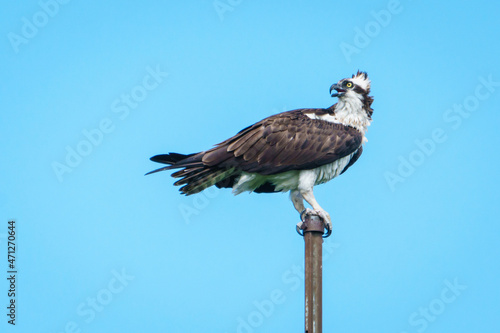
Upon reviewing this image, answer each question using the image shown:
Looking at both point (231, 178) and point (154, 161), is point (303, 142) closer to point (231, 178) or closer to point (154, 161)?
point (231, 178)

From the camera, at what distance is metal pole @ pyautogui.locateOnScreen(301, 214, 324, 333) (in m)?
7.59

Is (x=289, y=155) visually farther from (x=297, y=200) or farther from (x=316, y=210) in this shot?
(x=316, y=210)

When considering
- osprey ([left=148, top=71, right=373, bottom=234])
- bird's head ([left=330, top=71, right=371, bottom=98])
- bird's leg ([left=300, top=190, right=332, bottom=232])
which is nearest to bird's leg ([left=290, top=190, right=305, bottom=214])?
osprey ([left=148, top=71, right=373, bottom=234])

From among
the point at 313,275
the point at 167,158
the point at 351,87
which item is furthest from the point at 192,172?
the point at 313,275

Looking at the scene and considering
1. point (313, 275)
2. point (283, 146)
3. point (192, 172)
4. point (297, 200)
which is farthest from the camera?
point (297, 200)

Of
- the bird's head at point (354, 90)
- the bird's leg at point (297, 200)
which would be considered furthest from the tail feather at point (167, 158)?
the bird's head at point (354, 90)

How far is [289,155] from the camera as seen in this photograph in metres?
10.9

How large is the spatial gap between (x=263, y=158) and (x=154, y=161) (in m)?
1.49

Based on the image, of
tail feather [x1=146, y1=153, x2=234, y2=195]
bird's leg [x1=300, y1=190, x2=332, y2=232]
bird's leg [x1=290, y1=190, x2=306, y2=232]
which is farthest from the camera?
bird's leg [x1=290, y1=190, x2=306, y2=232]

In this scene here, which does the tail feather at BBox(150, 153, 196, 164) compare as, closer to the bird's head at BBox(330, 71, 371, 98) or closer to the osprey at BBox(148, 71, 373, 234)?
the osprey at BBox(148, 71, 373, 234)

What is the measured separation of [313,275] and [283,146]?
3341 millimetres

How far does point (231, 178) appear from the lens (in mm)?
11164

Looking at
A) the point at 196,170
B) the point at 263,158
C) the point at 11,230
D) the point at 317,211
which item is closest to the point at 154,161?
the point at 196,170

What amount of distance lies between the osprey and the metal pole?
77.0 inches
